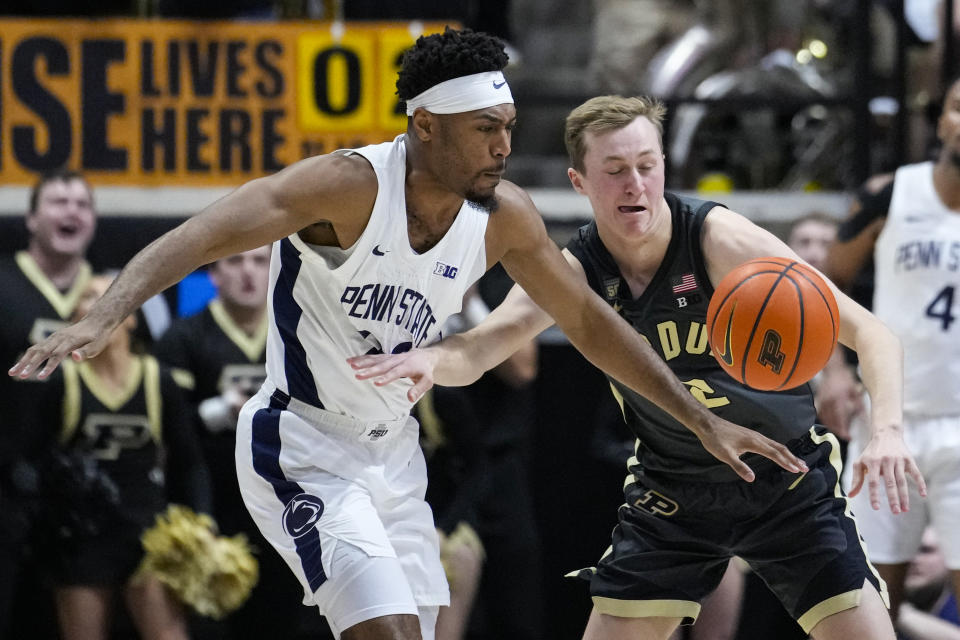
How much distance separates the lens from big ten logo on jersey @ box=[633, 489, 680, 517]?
4.44 meters

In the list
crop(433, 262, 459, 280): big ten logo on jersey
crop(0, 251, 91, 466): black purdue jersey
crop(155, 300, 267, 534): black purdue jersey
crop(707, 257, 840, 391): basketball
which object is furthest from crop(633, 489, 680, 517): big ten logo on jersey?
crop(0, 251, 91, 466): black purdue jersey

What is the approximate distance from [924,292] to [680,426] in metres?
1.84

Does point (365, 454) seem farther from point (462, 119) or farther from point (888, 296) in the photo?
point (888, 296)

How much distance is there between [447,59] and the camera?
13.1 feet

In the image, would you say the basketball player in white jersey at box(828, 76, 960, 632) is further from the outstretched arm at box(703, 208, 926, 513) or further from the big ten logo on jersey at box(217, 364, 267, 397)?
the big ten logo on jersey at box(217, 364, 267, 397)

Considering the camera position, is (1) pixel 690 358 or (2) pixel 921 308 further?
(2) pixel 921 308

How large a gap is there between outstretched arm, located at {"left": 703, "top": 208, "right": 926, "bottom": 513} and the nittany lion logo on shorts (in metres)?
1.34

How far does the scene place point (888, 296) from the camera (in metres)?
5.91

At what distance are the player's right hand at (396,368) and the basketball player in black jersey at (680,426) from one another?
13.4 inches

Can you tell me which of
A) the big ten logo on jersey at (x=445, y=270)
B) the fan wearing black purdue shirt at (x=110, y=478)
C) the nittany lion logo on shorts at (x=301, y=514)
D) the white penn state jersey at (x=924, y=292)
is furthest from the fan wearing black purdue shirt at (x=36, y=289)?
the white penn state jersey at (x=924, y=292)

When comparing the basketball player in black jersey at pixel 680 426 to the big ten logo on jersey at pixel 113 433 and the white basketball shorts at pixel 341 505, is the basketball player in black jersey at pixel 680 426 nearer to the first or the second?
the white basketball shorts at pixel 341 505

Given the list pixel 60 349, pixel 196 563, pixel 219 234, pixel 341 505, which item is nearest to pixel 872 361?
pixel 341 505

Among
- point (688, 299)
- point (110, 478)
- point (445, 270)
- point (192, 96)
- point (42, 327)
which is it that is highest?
point (192, 96)

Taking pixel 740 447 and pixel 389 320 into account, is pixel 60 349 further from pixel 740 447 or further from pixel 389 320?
pixel 740 447
